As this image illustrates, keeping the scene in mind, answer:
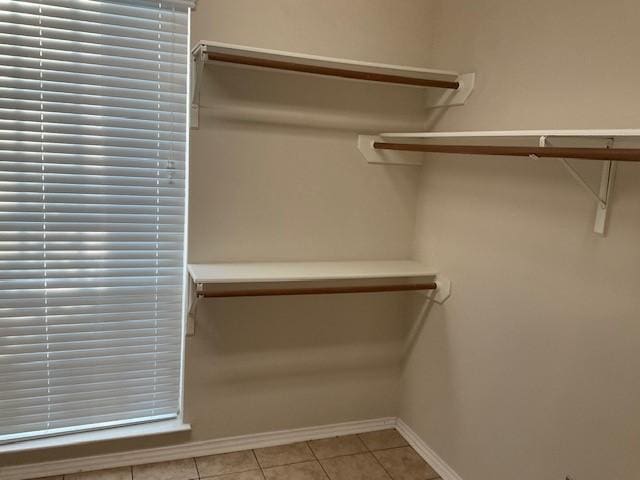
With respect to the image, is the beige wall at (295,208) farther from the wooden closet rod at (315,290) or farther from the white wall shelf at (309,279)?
the wooden closet rod at (315,290)

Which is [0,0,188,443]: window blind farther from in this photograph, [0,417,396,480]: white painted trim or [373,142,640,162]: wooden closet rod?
[373,142,640,162]: wooden closet rod

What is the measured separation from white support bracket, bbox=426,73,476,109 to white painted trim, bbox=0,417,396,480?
59.1 inches

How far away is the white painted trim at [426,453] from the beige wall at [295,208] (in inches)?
8.4

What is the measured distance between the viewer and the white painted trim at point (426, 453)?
226 cm

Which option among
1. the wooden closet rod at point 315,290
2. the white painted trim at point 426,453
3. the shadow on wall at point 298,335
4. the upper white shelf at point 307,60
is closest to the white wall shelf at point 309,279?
the wooden closet rod at point 315,290

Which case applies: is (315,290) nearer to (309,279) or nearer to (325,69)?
(309,279)

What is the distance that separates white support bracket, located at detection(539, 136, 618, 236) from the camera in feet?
5.04

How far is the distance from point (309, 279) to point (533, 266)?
0.80 metres

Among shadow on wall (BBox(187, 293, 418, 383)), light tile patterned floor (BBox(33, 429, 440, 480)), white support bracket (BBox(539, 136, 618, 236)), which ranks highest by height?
white support bracket (BBox(539, 136, 618, 236))

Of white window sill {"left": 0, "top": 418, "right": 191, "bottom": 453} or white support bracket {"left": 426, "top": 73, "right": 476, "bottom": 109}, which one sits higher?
white support bracket {"left": 426, "top": 73, "right": 476, "bottom": 109}

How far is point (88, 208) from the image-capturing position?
80.7 inches

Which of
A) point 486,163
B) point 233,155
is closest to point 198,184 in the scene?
point 233,155

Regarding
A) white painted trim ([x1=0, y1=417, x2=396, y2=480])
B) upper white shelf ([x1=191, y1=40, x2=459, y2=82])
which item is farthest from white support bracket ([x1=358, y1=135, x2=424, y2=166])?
white painted trim ([x1=0, y1=417, x2=396, y2=480])

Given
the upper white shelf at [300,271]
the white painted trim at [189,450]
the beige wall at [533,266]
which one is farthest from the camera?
the white painted trim at [189,450]
